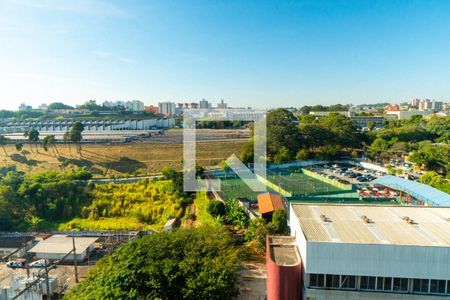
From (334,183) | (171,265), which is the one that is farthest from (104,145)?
(171,265)

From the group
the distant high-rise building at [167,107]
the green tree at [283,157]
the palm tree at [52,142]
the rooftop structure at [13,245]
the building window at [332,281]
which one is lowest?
the rooftop structure at [13,245]

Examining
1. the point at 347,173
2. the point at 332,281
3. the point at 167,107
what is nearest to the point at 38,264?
the point at 332,281

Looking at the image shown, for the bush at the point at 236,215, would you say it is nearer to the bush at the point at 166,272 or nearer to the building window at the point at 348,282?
the bush at the point at 166,272

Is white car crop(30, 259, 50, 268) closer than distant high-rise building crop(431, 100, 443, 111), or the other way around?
white car crop(30, 259, 50, 268)

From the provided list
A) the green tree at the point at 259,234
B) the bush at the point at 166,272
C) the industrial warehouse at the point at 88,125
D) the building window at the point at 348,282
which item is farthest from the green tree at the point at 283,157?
the industrial warehouse at the point at 88,125

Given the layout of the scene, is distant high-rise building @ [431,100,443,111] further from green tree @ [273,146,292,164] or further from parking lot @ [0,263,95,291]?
parking lot @ [0,263,95,291]

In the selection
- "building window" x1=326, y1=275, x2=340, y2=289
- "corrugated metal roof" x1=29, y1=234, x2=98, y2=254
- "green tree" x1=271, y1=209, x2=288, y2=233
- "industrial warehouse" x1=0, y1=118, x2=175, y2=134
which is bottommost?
"corrugated metal roof" x1=29, y1=234, x2=98, y2=254

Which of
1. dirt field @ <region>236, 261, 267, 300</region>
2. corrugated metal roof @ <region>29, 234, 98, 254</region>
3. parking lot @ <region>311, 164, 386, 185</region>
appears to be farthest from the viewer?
parking lot @ <region>311, 164, 386, 185</region>

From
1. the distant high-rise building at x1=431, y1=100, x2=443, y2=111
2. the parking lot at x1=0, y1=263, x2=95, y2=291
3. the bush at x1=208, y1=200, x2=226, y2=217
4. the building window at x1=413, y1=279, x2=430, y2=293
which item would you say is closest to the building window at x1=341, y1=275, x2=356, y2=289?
the building window at x1=413, y1=279, x2=430, y2=293
